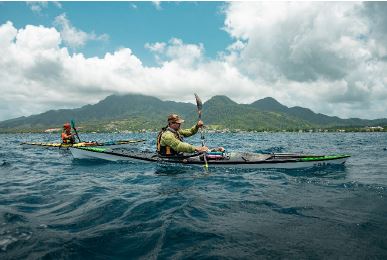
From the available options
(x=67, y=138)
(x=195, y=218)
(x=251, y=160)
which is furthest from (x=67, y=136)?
(x=195, y=218)

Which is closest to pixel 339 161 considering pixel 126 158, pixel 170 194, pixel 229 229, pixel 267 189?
pixel 267 189

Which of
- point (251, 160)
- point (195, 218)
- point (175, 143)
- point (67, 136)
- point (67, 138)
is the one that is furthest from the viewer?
point (67, 138)

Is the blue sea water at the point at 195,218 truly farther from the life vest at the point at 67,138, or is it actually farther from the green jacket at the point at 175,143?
the life vest at the point at 67,138

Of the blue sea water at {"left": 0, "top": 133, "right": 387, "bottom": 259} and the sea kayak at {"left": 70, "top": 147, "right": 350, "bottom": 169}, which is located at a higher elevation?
the sea kayak at {"left": 70, "top": 147, "right": 350, "bottom": 169}

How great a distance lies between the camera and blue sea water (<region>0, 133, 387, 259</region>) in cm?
544

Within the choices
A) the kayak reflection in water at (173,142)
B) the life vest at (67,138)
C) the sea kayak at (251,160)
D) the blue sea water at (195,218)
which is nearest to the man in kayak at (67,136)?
the life vest at (67,138)

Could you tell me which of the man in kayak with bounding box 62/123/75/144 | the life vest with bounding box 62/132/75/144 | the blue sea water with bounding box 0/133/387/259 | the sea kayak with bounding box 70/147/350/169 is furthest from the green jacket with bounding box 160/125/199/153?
the life vest with bounding box 62/132/75/144

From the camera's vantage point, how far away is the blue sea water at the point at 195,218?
5441 mm

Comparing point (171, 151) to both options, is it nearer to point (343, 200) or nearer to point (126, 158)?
point (126, 158)

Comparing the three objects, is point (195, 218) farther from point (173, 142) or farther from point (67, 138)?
point (67, 138)

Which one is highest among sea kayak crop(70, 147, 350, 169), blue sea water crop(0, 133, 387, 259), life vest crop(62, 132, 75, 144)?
life vest crop(62, 132, 75, 144)

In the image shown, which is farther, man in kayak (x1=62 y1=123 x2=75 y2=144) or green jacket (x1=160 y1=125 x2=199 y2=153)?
man in kayak (x1=62 y1=123 x2=75 y2=144)

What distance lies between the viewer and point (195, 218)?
24.3 ft

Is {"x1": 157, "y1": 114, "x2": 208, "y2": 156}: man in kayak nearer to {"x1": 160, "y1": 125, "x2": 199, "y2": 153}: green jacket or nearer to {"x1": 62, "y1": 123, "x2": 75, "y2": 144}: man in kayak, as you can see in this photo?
{"x1": 160, "y1": 125, "x2": 199, "y2": 153}: green jacket
